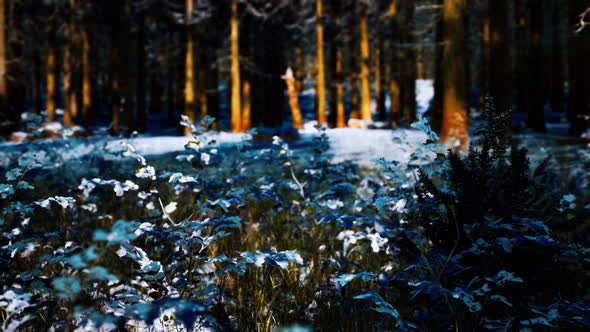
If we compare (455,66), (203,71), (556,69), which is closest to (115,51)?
(203,71)

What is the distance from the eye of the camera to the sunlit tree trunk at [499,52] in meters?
9.70

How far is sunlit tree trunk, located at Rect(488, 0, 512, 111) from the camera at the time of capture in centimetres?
970

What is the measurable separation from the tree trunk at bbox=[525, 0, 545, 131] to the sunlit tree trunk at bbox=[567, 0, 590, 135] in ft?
4.05

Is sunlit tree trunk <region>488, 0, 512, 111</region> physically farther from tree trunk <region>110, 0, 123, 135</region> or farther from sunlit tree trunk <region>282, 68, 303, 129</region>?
tree trunk <region>110, 0, 123, 135</region>

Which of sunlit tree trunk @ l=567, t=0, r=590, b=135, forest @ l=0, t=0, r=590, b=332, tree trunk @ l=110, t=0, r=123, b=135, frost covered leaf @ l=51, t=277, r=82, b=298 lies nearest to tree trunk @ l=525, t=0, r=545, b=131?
sunlit tree trunk @ l=567, t=0, r=590, b=135

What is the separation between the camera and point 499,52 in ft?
34.5

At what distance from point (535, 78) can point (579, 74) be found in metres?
3.39

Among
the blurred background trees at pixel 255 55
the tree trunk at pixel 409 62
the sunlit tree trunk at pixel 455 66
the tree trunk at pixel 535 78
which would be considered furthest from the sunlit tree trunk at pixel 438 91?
the tree trunk at pixel 535 78

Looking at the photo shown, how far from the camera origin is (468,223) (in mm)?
2145

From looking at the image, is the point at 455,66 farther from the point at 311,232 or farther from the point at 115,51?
the point at 115,51

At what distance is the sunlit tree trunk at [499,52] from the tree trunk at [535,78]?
5.91m

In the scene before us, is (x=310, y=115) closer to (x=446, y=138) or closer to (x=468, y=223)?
(x=446, y=138)

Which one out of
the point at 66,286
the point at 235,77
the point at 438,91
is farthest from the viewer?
the point at 235,77

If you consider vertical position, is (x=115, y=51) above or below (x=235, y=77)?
above
